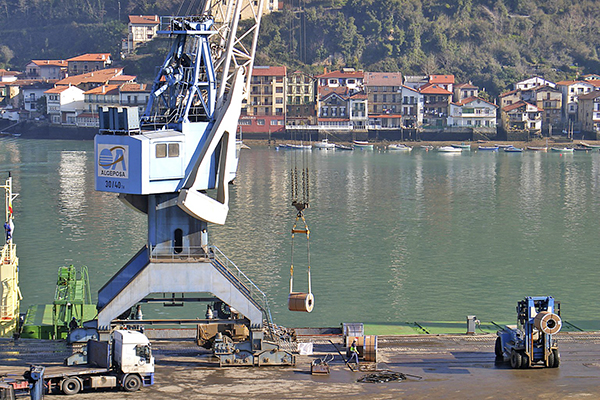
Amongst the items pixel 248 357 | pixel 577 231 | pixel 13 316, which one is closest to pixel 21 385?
pixel 248 357

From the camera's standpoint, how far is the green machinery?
72.7ft

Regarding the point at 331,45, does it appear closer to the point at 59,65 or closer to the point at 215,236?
the point at 59,65

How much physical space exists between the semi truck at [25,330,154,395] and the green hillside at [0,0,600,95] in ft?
393

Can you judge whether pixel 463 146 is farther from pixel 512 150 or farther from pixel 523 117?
pixel 523 117

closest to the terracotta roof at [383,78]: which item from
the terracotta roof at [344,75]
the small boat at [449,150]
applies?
the terracotta roof at [344,75]

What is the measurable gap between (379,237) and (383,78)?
7832 centimetres

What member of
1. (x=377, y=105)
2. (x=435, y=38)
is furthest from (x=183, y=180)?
(x=435, y=38)

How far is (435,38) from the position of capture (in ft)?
474

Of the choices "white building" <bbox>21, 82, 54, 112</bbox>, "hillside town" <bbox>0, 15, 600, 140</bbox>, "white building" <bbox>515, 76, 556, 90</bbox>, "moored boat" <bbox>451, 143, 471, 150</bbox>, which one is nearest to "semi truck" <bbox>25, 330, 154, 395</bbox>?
"moored boat" <bbox>451, 143, 471, 150</bbox>

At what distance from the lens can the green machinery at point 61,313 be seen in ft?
72.7

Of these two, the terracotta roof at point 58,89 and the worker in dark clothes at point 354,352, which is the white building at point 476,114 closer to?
the terracotta roof at point 58,89

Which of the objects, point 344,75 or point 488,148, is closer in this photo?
point 488,148

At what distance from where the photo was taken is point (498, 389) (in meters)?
17.9

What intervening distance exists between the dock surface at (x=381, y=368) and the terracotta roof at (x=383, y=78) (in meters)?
104
